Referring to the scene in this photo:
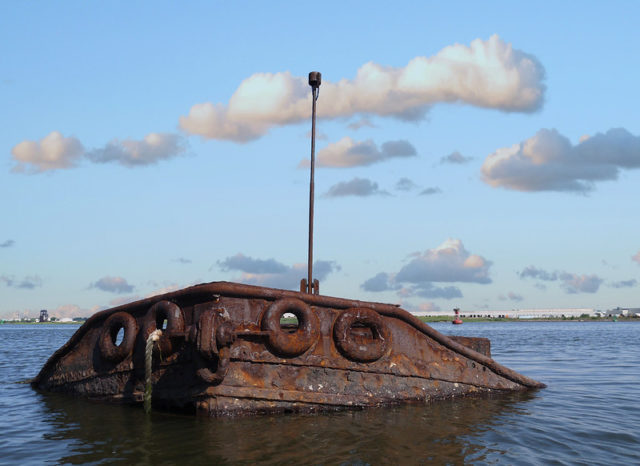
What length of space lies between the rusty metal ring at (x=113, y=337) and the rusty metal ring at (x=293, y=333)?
6.96ft

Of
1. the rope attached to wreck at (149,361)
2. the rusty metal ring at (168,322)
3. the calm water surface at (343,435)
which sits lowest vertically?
the calm water surface at (343,435)

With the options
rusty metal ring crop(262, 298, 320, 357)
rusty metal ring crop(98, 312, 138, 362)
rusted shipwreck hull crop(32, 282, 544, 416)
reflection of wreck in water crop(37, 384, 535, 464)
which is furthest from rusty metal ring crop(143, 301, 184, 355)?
rusty metal ring crop(262, 298, 320, 357)

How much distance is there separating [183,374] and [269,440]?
5.80 feet

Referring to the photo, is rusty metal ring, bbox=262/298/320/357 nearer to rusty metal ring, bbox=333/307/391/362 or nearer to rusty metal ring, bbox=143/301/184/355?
rusty metal ring, bbox=333/307/391/362

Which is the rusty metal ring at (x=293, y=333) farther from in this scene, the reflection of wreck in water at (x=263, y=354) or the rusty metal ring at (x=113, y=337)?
the rusty metal ring at (x=113, y=337)

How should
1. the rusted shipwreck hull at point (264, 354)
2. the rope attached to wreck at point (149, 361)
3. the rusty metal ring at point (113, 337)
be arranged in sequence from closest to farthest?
the rusted shipwreck hull at point (264, 354) < the rope attached to wreck at point (149, 361) < the rusty metal ring at point (113, 337)

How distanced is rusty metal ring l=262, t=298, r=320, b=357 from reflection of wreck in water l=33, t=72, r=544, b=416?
0.04 feet

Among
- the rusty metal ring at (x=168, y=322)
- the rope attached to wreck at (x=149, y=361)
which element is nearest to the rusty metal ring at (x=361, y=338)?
the rusty metal ring at (x=168, y=322)

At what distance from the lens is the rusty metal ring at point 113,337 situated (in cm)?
841

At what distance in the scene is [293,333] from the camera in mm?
7684

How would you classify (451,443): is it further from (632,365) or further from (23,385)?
(632,365)

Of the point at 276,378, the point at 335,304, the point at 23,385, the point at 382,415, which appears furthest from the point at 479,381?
the point at 23,385

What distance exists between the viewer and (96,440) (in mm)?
6820

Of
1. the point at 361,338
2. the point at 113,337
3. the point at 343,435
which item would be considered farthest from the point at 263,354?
the point at 113,337
